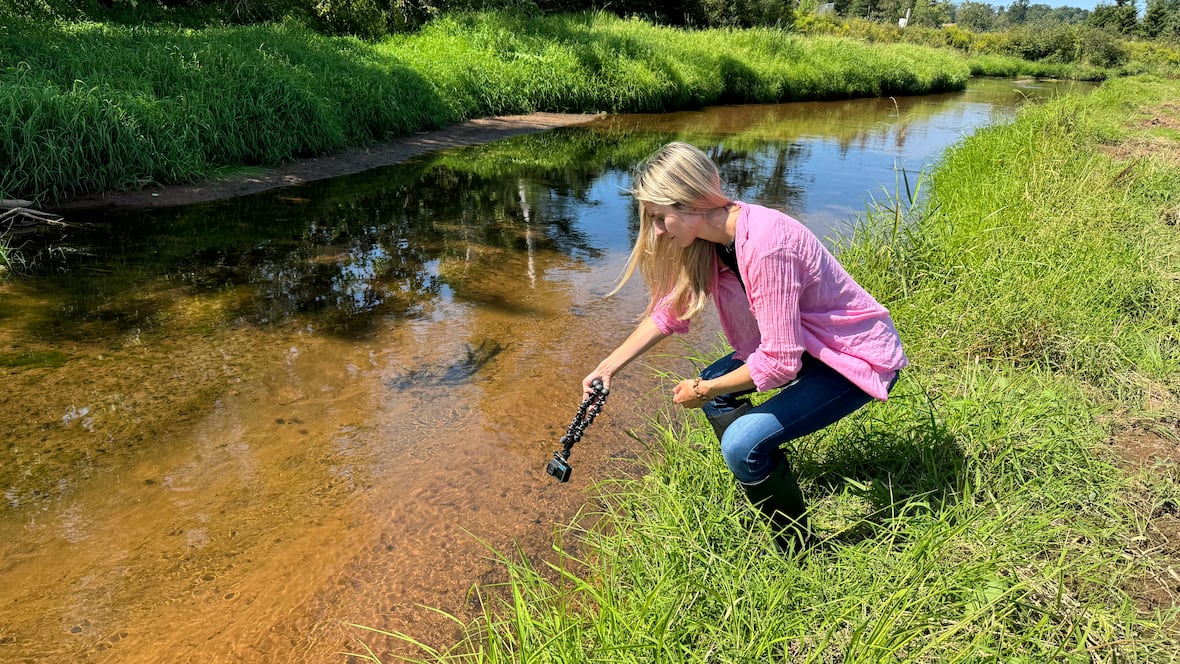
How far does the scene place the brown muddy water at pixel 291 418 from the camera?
2.40m

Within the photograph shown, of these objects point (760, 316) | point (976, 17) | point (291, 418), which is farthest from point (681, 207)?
point (976, 17)

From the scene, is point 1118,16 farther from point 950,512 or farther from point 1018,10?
point 1018,10

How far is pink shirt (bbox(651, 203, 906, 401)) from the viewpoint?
6.03ft

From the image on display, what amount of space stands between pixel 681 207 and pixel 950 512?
4.36 feet

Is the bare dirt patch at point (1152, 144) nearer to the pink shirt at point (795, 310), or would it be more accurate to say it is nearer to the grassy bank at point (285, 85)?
the pink shirt at point (795, 310)

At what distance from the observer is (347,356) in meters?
4.13

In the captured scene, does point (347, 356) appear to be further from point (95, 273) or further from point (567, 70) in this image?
point (567, 70)

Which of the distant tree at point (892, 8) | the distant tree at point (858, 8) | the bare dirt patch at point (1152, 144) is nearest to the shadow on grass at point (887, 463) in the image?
the bare dirt patch at point (1152, 144)

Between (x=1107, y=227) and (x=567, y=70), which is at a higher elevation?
(x=567, y=70)

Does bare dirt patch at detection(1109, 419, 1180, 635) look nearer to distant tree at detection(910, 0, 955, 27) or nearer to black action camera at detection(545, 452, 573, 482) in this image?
black action camera at detection(545, 452, 573, 482)

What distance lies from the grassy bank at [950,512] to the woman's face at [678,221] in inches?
35.9

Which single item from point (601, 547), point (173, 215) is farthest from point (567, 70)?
point (601, 547)

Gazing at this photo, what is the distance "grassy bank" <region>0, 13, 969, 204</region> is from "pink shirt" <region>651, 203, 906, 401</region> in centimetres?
670

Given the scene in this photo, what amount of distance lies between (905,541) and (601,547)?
1.02 metres
